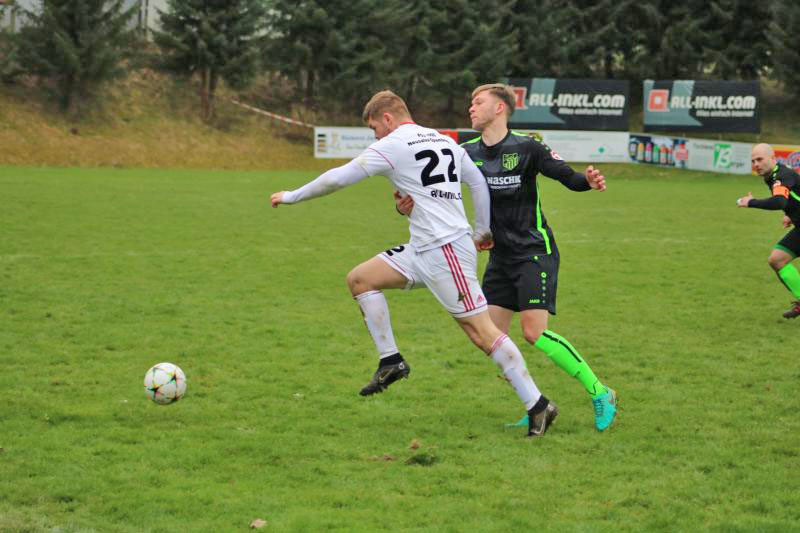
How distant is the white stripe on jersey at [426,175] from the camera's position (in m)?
6.42

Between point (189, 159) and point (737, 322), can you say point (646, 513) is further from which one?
point (189, 159)

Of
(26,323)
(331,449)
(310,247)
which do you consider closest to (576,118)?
(310,247)

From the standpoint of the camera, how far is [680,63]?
52.7 metres

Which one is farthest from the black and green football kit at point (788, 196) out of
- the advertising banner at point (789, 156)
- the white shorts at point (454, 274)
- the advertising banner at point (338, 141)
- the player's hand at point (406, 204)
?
the advertising banner at point (338, 141)

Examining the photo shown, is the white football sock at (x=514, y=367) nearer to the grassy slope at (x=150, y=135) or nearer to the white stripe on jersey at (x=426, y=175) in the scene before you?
the white stripe on jersey at (x=426, y=175)

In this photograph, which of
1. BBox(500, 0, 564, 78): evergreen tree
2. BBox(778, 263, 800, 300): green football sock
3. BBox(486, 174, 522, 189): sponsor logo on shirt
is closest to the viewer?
BBox(486, 174, 522, 189): sponsor logo on shirt

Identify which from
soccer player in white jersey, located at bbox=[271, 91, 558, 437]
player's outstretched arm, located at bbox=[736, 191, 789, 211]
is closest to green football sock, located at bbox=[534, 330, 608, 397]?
soccer player in white jersey, located at bbox=[271, 91, 558, 437]

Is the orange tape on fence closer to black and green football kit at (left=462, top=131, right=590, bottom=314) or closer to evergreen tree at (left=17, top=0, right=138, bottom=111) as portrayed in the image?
evergreen tree at (left=17, top=0, right=138, bottom=111)

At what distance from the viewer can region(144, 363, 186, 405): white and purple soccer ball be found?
6.96 metres

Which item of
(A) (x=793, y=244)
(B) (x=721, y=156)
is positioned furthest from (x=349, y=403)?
(B) (x=721, y=156)

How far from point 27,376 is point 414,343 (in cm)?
362

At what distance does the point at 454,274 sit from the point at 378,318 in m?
0.67

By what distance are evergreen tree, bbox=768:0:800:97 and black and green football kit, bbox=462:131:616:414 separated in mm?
45833

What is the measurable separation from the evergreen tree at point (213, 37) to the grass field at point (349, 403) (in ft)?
93.2
